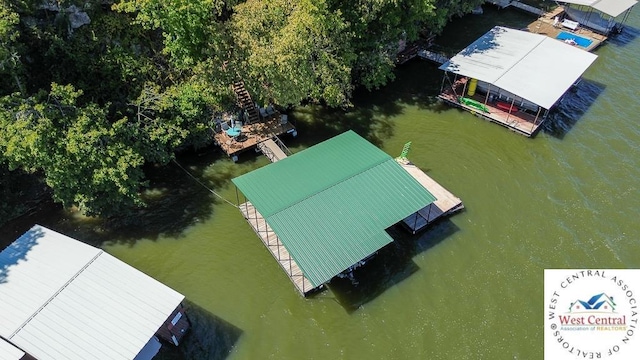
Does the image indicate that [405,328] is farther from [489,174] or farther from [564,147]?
[564,147]

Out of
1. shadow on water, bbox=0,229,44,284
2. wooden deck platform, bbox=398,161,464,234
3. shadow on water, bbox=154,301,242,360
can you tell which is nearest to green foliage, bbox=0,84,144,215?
shadow on water, bbox=0,229,44,284

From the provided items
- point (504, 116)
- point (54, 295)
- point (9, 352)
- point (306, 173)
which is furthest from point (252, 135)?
point (504, 116)

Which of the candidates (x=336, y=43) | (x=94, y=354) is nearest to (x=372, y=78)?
(x=336, y=43)

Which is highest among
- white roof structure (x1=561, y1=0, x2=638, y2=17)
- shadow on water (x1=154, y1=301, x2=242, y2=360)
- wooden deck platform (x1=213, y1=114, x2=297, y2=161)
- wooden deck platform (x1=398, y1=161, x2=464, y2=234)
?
white roof structure (x1=561, y1=0, x2=638, y2=17)

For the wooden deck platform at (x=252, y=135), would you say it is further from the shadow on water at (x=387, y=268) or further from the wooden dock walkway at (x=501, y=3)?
the wooden dock walkway at (x=501, y=3)

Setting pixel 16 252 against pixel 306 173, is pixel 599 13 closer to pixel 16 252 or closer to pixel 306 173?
pixel 306 173

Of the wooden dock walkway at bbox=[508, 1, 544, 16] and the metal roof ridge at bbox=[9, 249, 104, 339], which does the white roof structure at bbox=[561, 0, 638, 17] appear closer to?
the wooden dock walkway at bbox=[508, 1, 544, 16]

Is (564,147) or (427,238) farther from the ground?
(564,147)
